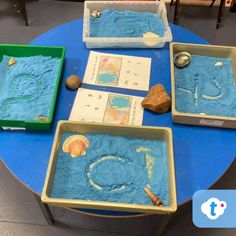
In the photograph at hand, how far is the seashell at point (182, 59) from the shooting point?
1208mm

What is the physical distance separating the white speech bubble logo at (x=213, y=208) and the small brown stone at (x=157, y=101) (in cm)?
34

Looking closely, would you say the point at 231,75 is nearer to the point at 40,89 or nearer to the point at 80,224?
the point at 40,89

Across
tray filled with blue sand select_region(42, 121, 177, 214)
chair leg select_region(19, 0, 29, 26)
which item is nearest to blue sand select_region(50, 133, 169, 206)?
tray filled with blue sand select_region(42, 121, 177, 214)

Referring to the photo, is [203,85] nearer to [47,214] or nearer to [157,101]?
[157,101]

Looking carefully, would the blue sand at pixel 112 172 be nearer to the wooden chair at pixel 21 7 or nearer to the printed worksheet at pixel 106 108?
the printed worksheet at pixel 106 108

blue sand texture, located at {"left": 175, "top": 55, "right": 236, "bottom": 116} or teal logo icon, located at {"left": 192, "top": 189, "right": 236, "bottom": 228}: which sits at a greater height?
blue sand texture, located at {"left": 175, "top": 55, "right": 236, "bottom": 116}

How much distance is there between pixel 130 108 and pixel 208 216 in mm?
460

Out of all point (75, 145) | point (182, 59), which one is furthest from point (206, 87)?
point (75, 145)

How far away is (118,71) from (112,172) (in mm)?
455

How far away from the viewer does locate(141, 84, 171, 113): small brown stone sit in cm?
106

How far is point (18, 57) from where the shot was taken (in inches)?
49.1

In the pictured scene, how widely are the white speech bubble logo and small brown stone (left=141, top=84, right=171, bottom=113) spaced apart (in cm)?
34

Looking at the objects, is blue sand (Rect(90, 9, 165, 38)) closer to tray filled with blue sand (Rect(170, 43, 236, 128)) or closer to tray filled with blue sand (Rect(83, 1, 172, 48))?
tray filled with blue sand (Rect(83, 1, 172, 48))

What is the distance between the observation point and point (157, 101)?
1066mm
